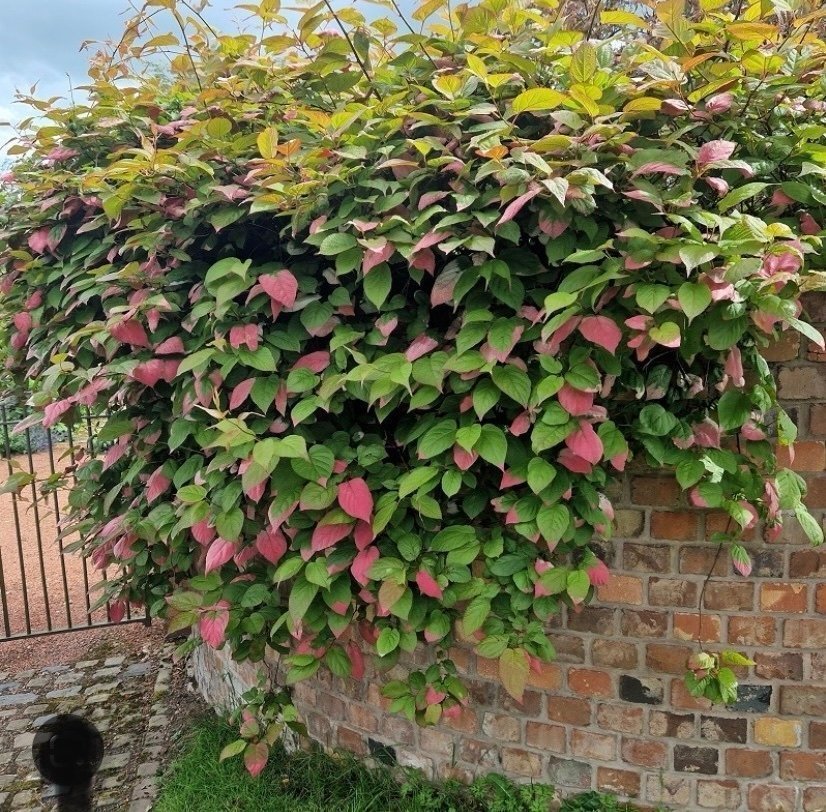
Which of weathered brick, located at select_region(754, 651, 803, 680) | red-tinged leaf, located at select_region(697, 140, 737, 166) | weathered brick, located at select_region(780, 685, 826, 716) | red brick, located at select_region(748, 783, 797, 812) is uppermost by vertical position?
red-tinged leaf, located at select_region(697, 140, 737, 166)

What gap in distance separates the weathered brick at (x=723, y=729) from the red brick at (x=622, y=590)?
0.43 meters

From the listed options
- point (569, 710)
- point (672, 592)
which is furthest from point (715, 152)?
point (569, 710)

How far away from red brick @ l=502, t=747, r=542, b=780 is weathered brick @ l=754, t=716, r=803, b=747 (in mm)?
690

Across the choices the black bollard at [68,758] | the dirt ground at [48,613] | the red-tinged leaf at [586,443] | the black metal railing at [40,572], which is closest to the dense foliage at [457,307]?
the red-tinged leaf at [586,443]

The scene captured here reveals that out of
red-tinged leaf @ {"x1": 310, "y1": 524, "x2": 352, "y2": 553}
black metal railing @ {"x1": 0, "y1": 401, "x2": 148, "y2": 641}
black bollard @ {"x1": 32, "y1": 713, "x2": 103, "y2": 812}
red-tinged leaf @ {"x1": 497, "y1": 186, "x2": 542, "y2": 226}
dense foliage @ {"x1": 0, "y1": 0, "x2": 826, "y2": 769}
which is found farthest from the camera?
black metal railing @ {"x1": 0, "y1": 401, "x2": 148, "y2": 641}

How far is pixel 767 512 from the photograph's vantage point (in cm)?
197

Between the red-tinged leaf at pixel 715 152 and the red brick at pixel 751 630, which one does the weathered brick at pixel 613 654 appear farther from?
the red-tinged leaf at pixel 715 152

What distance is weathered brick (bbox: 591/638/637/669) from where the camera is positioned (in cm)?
218

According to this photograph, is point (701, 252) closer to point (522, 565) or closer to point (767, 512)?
point (767, 512)

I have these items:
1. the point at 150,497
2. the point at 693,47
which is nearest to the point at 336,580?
the point at 150,497

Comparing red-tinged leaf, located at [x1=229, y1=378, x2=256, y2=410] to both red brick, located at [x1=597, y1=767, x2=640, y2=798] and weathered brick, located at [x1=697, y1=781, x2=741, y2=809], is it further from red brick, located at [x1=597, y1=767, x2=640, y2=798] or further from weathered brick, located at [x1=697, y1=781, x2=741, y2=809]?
weathered brick, located at [x1=697, y1=781, x2=741, y2=809]

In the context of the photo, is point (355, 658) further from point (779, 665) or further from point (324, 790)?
point (779, 665)

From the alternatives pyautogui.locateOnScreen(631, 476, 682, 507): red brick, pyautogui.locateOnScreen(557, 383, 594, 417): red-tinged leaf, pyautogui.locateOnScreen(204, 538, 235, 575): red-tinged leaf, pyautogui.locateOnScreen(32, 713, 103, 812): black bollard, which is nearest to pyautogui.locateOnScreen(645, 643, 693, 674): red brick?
pyautogui.locateOnScreen(631, 476, 682, 507): red brick

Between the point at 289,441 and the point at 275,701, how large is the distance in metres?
1.27
